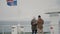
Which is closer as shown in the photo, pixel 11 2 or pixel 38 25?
pixel 38 25

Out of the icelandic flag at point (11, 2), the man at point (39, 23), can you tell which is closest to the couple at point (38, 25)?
the man at point (39, 23)

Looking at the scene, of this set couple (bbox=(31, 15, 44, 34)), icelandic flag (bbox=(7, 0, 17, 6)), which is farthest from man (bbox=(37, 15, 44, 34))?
icelandic flag (bbox=(7, 0, 17, 6))

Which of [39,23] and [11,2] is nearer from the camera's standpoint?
[39,23]

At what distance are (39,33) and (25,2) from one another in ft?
9.13

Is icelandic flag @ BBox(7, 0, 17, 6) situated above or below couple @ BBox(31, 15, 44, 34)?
above

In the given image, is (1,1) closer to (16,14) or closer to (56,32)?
(16,14)

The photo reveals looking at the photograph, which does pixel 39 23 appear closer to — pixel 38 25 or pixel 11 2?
pixel 38 25

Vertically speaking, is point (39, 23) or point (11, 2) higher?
point (11, 2)

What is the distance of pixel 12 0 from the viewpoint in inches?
400

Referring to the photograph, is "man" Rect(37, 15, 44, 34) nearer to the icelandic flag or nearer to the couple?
the couple

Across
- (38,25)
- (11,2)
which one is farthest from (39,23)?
(11,2)

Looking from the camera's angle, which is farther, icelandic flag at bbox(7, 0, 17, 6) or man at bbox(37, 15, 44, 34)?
icelandic flag at bbox(7, 0, 17, 6)

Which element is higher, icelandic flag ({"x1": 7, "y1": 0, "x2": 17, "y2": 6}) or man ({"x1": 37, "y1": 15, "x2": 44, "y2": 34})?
icelandic flag ({"x1": 7, "y1": 0, "x2": 17, "y2": 6})

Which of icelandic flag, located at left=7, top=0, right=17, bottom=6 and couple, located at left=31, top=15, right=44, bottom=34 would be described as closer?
couple, located at left=31, top=15, right=44, bottom=34
